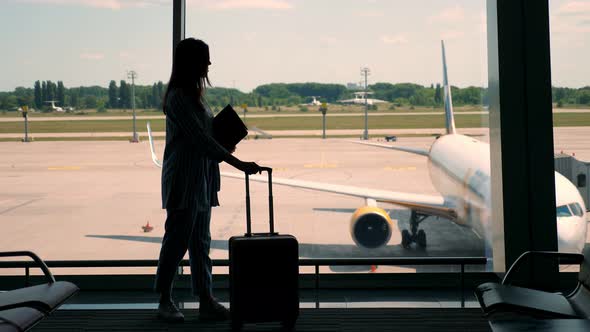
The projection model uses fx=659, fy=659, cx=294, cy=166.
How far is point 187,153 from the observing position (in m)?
2.73

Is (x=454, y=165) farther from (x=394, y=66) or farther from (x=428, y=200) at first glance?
(x=394, y=66)

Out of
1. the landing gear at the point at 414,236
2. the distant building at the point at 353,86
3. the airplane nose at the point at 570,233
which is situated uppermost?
the distant building at the point at 353,86

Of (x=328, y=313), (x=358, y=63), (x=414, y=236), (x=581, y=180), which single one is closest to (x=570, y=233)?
(x=581, y=180)

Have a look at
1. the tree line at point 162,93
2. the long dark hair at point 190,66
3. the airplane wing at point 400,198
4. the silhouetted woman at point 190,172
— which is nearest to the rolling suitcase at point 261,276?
the silhouetted woman at point 190,172

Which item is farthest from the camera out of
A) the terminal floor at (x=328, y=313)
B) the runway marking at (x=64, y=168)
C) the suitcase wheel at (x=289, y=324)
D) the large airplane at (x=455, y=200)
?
the runway marking at (x=64, y=168)

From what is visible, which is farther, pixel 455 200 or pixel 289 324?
pixel 455 200

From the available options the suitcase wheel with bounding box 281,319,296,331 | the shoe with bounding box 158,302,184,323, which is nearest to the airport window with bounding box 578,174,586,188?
the suitcase wheel with bounding box 281,319,296,331

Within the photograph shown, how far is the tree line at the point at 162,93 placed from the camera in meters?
4.40

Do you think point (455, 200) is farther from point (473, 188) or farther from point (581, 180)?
point (581, 180)

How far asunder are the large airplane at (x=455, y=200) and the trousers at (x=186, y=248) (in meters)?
2.74

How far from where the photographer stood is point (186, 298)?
3.51 m

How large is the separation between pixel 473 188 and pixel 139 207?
7.41 metres

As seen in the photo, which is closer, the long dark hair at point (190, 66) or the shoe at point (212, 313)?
the long dark hair at point (190, 66)

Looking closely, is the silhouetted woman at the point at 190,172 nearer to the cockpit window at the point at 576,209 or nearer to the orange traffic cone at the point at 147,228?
the cockpit window at the point at 576,209
